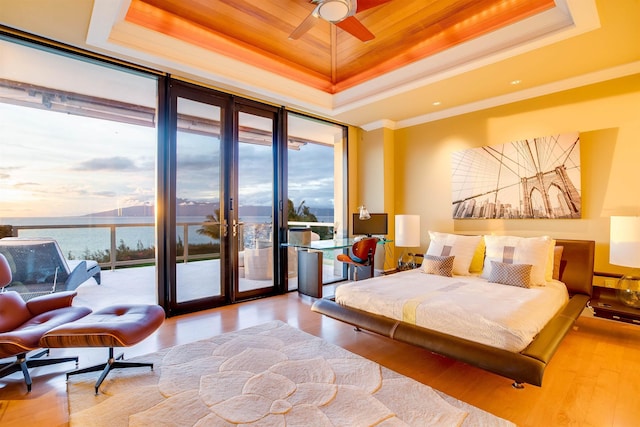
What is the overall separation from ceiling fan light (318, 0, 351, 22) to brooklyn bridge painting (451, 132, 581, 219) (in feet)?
9.51

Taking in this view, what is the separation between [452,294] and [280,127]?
3.38 metres

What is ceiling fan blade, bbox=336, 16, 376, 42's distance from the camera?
2.78m

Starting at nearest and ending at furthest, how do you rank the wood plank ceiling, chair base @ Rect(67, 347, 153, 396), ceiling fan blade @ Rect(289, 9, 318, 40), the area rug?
the area rug
chair base @ Rect(67, 347, 153, 396)
ceiling fan blade @ Rect(289, 9, 318, 40)
the wood plank ceiling

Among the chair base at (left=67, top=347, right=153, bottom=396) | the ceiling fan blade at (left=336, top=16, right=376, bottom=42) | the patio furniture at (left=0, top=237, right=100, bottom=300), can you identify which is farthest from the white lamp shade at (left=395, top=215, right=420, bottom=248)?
the patio furniture at (left=0, top=237, right=100, bottom=300)

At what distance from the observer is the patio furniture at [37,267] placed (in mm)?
3189

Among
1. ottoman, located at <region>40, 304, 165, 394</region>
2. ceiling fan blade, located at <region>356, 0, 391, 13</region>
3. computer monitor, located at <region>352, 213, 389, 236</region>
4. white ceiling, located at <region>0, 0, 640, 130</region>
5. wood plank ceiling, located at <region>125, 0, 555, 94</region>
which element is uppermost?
wood plank ceiling, located at <region>125, 0, 555, 94</region>

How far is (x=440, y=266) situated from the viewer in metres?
3.75

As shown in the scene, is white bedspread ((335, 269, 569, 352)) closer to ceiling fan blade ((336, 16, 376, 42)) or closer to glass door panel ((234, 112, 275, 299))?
glass door panel ((234, 112, 275, 299))

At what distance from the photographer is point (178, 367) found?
2.51 metres

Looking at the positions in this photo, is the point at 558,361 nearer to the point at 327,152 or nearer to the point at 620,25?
the point at 620,25

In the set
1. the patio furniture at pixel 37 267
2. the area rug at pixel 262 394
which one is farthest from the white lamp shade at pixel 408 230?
the patio furniture at pixel 37 267

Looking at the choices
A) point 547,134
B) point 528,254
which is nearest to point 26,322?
point 528,254

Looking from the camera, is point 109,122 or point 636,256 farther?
point 109,122

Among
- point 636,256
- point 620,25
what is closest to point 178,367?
point 636,256
